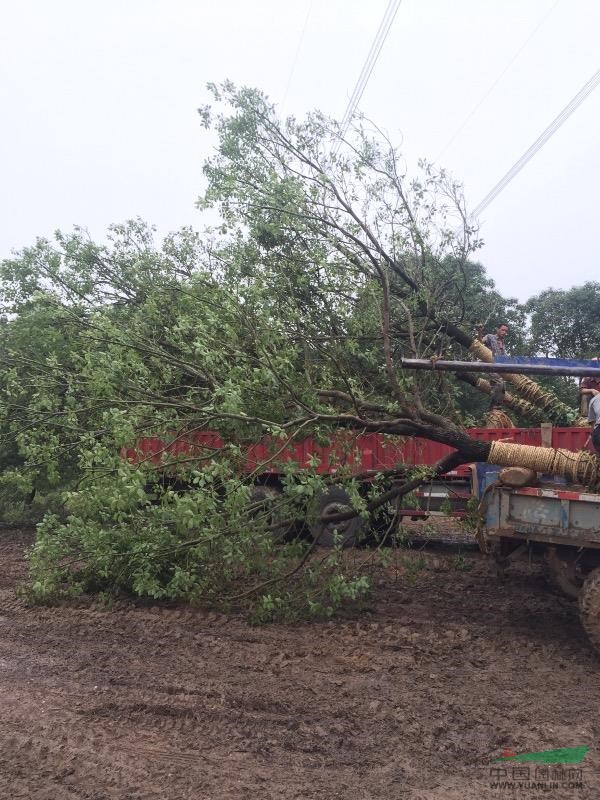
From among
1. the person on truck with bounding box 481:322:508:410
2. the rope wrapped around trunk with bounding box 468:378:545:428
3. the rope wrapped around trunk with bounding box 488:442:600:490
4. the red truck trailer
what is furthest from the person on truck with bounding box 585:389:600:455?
the rope wrapped around trunk with bounding box 468:378:545:428

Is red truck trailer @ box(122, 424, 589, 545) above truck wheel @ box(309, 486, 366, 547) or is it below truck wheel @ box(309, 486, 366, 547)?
→ above

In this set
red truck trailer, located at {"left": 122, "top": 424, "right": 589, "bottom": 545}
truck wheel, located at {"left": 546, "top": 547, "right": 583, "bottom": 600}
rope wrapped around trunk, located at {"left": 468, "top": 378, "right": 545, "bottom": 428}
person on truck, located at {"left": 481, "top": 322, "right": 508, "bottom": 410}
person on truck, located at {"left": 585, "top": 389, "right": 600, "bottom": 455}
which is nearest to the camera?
person on truck, located at {"left": 585, "top": 389, "right": 600, "bottom": 455}

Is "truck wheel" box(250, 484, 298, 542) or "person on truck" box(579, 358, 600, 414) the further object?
"person on truck" box(579, 358, 600, 414)

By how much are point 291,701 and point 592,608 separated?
91.1 inches

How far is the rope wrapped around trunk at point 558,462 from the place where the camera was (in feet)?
19.8

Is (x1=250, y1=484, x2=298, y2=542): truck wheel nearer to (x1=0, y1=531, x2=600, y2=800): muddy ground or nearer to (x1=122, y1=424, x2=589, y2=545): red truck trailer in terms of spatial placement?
(x1=122, y1=424, x2=589, y2=545): red truck trailer

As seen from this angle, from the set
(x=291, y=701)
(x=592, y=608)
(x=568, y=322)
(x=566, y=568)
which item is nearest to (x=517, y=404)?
(x=566, y=568)

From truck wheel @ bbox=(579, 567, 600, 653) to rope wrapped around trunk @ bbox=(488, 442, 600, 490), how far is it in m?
0.87

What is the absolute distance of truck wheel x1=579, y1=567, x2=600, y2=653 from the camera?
17.6ft

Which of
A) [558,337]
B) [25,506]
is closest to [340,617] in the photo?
[25,506]

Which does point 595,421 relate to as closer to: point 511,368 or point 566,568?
point 511,368

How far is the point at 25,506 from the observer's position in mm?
13125

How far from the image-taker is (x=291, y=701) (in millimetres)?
4711

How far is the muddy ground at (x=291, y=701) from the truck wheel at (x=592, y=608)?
0.25 meters
